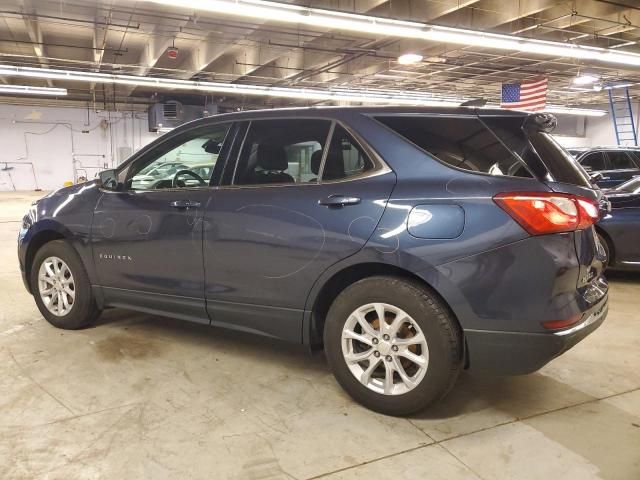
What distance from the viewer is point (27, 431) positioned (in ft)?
8.07

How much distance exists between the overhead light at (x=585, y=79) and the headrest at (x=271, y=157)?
15.0m

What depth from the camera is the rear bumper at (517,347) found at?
7.47ft

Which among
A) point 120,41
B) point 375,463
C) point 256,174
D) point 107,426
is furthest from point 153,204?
point 120,41

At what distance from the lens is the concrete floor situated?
7.25 ft

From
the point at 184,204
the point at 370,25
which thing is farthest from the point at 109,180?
the point at 370,25

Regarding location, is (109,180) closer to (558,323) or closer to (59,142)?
(558,323)

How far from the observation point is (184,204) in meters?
3.18

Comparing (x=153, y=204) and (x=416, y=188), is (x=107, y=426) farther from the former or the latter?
(x=416, y=188)

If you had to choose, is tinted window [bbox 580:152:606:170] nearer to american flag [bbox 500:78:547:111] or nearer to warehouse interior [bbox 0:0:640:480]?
warehouse interior [bbox 0:0:640:480]

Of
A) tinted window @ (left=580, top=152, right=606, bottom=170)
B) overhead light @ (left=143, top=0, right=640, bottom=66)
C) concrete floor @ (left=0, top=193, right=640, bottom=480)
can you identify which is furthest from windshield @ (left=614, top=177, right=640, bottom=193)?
tinted window @ (left=580, top=152, right=606, bottom=170)

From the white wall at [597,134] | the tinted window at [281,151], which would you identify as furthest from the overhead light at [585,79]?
the tinted window at [281,151]

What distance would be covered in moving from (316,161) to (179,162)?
1.35 m

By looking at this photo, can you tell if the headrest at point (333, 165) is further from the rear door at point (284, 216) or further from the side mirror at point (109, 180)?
the side mirror at point (109, 180)

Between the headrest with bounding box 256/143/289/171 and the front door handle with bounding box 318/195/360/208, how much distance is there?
1.37ft
